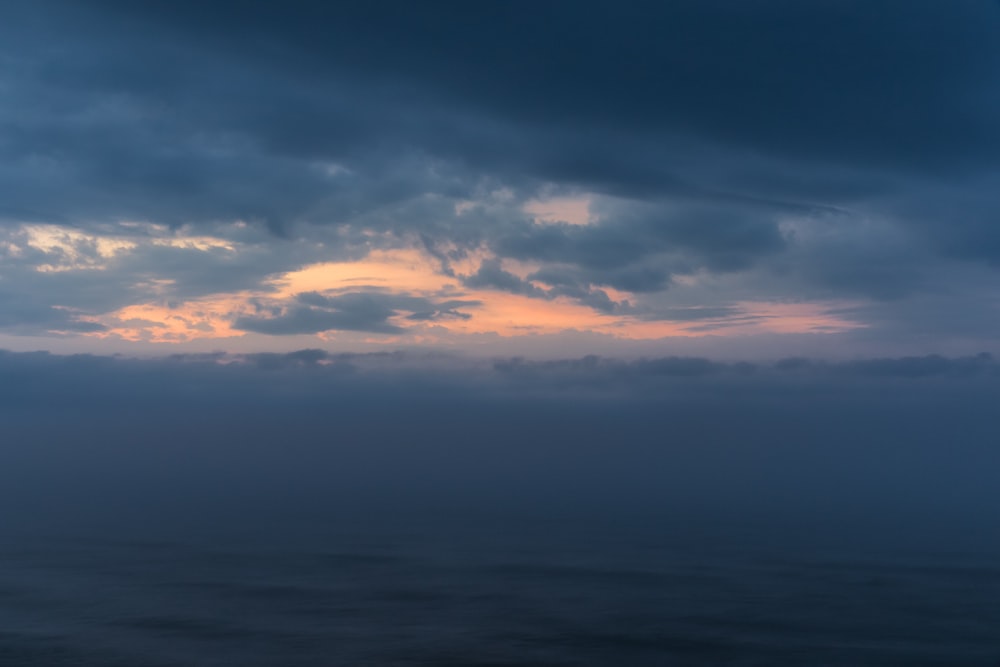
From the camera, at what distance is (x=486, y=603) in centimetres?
5553

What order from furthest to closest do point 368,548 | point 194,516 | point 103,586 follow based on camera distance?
point 194,516 → point 368,548 → point 103,586

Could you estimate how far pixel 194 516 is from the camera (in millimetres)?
116812

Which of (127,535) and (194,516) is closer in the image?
(127,535)

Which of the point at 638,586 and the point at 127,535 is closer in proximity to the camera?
the point at 638,586

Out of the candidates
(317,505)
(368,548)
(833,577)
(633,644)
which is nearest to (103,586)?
(368,548)

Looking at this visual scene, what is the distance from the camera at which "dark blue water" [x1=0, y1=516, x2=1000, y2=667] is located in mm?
44000

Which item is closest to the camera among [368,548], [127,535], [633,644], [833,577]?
[633,644]

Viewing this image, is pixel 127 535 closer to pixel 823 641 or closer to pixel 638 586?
pixel 638 586

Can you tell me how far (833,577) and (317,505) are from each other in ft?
316

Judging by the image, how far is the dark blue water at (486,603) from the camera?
44.0 meters

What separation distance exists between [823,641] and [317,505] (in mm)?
107804

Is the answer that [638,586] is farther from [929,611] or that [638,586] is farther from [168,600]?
[168,600]

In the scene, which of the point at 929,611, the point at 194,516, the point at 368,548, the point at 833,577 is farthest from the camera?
the point at 194,516

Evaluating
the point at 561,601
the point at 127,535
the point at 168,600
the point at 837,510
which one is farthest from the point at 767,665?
the point at 837,510
